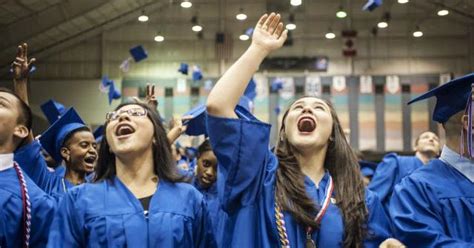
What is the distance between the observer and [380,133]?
17.1 m

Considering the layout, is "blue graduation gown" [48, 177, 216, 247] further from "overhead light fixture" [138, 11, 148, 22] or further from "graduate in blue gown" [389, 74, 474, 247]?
"overhead light fixture" [138, 11, 148, 22]

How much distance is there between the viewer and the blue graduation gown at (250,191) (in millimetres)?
2398

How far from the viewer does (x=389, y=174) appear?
5.73 metres

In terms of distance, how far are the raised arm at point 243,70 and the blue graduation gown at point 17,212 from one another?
936mm

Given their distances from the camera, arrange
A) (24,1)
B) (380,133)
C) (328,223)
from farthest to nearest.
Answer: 1. (380,133)
2. (24,1)
3. (328,223)

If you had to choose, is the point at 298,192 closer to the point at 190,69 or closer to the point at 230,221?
the point at 230,221

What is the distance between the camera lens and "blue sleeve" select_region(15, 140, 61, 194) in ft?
→ 9.98

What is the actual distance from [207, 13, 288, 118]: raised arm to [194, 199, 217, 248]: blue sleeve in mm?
506

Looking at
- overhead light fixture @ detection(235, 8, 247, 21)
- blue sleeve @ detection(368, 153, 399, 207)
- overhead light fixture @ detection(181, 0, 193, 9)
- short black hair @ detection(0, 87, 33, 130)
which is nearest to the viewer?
short black hair @ detection(0, 87, 33, 130)

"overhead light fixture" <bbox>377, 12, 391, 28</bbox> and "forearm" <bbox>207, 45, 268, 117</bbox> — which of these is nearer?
"forearm" <bbox>207, 45, 268, 117</bbox>

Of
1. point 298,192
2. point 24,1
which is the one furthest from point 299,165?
point 24,1

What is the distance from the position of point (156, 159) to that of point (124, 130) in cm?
21

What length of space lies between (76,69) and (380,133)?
29.3 feet

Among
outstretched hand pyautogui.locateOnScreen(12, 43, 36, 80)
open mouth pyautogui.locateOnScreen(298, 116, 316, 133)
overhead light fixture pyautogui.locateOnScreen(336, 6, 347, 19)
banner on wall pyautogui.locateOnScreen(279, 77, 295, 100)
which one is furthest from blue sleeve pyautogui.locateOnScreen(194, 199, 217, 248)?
banner on wall pyautogui.locateOnScreen(279, 77, 295, 100)
